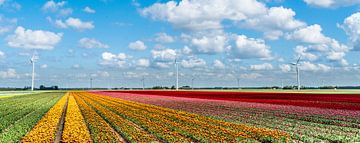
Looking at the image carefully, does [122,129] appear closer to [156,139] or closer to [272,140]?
[156,139]

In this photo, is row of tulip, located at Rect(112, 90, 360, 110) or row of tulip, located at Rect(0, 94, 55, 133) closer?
row of tulip, located at Rect(0, 94, 55, 133)

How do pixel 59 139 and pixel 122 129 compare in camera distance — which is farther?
pixel 122 129

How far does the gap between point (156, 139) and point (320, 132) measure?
8804 mm

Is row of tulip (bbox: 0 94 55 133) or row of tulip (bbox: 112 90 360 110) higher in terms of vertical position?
row of tulip (bbox: 112 90 360 110)

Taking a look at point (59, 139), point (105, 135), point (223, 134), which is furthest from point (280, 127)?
point (59, 139)

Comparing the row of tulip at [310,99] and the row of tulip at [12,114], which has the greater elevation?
the row of tulip at [310,99]

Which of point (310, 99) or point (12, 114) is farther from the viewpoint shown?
point (310, 99)

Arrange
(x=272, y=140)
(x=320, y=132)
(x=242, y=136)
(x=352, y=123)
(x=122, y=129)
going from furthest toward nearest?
(x=352, y=123) < (x=122, y=129) < (x=320, y=132) < (x=242, y=136) < (x=272, y=140)

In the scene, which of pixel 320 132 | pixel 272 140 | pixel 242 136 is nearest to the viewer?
pixel 272 140

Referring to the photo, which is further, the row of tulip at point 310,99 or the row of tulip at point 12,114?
the row of tulip at point 310,99

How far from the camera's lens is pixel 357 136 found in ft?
68.5

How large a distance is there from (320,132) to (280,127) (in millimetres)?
3100

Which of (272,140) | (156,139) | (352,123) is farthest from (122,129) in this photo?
(352,123)

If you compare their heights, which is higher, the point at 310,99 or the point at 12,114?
the point at 310,99
